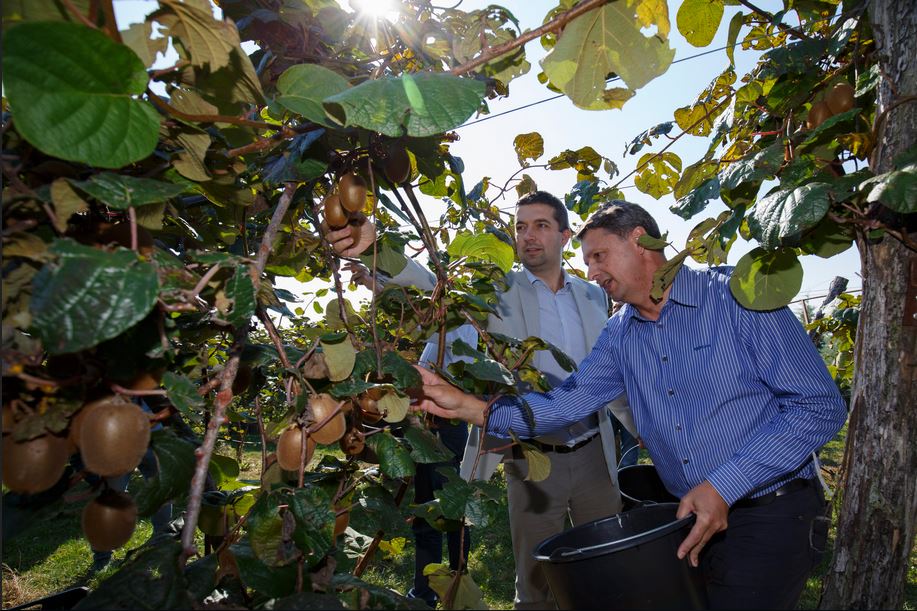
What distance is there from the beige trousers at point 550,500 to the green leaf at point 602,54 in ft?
7.17

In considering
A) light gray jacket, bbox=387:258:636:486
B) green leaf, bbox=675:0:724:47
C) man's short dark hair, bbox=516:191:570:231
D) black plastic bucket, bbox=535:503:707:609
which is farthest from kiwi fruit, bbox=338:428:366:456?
man's short dark hair, bbox=516:191:570:231

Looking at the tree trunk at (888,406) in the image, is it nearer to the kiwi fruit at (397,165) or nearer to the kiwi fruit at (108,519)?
the kiwi fruit at (397,165)

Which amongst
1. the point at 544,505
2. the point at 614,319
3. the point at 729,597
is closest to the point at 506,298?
the point at 614,319

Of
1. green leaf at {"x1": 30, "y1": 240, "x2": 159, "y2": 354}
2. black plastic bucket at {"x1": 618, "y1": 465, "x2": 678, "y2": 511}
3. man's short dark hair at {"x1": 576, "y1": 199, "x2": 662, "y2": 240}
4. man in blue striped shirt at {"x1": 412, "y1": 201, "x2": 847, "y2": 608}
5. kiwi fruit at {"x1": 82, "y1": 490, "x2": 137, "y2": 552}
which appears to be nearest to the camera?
green leaf at {"x1": 30, "y1": 240, "x2": 159, "y2": 354}

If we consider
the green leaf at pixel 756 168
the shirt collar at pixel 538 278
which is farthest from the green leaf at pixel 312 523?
the shirt collar at pixel 538 278

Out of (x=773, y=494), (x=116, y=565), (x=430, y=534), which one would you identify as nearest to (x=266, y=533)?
(x=773, y=494)

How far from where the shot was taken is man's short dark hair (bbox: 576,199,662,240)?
2158 mm

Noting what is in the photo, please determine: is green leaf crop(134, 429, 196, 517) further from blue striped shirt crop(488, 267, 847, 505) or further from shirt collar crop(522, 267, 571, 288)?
shirt collar crop(522, 267, 571, 288)

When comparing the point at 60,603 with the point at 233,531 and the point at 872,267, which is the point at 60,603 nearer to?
the point at 233,531

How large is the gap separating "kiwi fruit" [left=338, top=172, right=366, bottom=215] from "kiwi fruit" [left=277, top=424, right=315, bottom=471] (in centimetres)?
50

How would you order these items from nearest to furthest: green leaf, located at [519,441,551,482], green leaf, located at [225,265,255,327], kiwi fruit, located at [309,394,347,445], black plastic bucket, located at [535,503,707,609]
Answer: green leaf, located at [225,265,255,327], kiwi fruit, located at [309,394,347,445], black plastic bucket, located at [535,503,707,609], green leaf, located at [519,441,551,482]

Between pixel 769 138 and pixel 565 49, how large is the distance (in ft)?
4.78

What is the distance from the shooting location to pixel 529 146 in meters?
2.73

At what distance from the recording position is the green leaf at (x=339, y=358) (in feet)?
3.58
